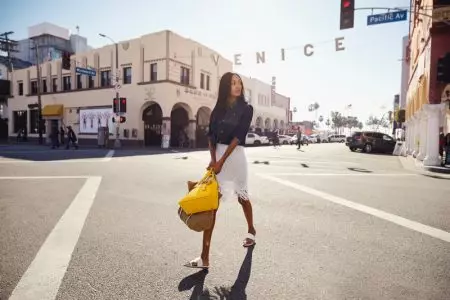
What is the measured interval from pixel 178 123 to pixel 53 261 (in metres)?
28.4

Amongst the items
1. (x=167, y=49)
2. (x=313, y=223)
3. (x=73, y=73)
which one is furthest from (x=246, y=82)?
(x=313, y=223)

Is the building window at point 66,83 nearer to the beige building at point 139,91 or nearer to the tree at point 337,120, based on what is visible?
the beige building at point 139,91

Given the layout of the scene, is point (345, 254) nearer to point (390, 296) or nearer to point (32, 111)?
point (390, 296)

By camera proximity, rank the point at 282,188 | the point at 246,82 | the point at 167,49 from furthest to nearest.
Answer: the point at 246,82 < the point at 167,49 < the point at 282,188

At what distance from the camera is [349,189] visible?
24.2 ft

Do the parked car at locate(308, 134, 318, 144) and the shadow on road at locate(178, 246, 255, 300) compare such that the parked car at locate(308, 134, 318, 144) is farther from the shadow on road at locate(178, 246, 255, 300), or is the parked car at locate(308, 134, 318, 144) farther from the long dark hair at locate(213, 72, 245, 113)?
the shadow on road at locate(178, 246, 255, 300)

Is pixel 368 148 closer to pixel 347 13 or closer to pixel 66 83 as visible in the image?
pixel 347 13

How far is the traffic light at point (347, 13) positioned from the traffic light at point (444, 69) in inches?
146

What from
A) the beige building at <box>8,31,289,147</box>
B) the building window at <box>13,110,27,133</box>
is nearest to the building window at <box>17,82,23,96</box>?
the beige building at <box>8,31,289,147</box>

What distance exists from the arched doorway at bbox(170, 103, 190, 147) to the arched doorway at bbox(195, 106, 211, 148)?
154 cm

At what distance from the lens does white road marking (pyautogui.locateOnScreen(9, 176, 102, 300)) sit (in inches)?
96.7

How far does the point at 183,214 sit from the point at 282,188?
15.8 ft

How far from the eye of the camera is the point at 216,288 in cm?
258

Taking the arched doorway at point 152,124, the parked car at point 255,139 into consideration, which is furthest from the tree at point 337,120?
the arched doorway at point 152,124
